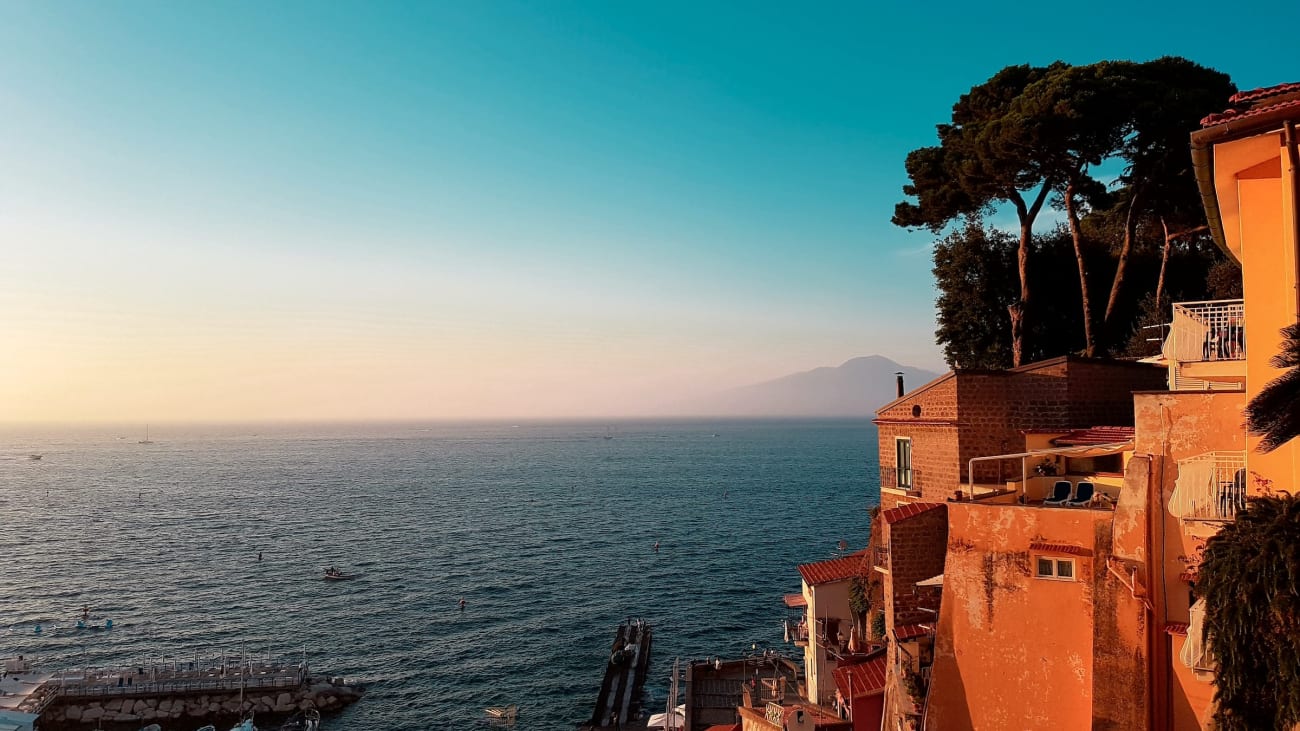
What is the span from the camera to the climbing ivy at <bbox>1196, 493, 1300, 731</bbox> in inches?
352

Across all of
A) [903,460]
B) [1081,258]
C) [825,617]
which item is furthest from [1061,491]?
[1081,258]

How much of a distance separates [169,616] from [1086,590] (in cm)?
5655

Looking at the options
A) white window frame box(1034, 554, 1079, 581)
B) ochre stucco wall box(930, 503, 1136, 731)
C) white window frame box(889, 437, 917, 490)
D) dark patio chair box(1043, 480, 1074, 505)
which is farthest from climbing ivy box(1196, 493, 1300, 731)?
white window frame box(889, 437, 917, 490)

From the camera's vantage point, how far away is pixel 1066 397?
2031cm

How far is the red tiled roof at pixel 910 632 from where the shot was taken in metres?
18.0

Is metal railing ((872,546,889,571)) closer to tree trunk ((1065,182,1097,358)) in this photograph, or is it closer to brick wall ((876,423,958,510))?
brick wall ((876,423,958,510))

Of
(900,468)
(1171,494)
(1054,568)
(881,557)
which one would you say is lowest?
(881,557)

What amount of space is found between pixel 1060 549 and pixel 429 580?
54.7 m

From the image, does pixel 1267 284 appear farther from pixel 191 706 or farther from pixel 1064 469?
pixel 191 706

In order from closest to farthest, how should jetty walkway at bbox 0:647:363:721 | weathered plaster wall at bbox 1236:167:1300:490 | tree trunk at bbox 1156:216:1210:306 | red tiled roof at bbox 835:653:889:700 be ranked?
1. weathered plaster wall at bbox 1236:167:1300:490
2. red tiled roof at bbox 835:653:889:700
3. tree trunk at bbox 1156:216:1210:306
4. jetty walkway at bbox 0:647:363:721

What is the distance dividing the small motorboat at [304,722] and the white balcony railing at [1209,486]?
119ft

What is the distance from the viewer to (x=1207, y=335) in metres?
12.7

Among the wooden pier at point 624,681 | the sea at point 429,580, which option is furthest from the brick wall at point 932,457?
the sea at point 429,580

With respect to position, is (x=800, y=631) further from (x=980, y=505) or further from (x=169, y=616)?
(x=169, y=616)
